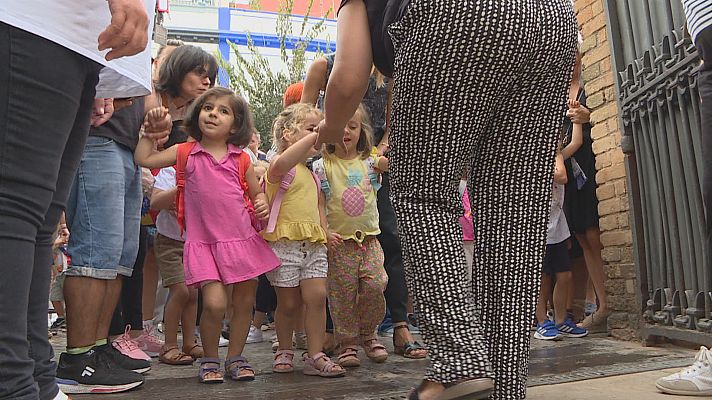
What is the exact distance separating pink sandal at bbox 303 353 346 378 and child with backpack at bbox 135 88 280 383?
0.87 feet

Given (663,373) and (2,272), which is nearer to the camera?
(2,272)

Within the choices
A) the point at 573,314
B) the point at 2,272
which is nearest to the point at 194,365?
the point at 2,272

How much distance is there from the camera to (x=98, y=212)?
8.60ft

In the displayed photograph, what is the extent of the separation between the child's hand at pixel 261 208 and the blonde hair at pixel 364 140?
1.94ft

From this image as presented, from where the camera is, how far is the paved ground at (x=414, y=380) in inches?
94.5

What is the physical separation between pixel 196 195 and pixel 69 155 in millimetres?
1632

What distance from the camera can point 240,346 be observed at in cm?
302

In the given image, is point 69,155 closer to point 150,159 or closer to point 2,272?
point 2,272

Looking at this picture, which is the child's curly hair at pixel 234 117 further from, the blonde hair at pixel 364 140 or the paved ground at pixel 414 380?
the paved ground at pixel 414 380

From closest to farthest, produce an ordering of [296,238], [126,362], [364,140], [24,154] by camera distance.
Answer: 1. [24,154]
2. [126,362]
3. [296,238]
4. [364,140]

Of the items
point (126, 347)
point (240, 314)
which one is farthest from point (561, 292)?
point (126, 347)

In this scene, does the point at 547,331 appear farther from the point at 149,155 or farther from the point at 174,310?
the point at 149,155

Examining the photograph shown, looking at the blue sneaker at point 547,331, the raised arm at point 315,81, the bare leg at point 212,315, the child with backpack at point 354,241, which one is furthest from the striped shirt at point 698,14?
the blue sneaker at point 547,331

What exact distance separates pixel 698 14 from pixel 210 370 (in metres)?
2.30
